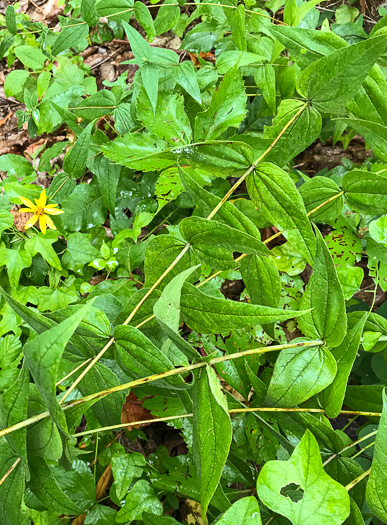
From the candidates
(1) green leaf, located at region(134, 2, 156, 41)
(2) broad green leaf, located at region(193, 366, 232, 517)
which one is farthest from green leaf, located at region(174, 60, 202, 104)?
(2) broad green leaf, located at region(193, 366, 232, 517)

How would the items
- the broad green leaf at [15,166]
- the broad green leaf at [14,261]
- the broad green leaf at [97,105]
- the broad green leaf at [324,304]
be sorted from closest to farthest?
the broad green leaf at [324,304] < the broad green leaf at [97,105] < the broad green leaf at [14,261] < the broad green leaf at [15,166]

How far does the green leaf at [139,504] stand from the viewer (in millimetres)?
1035

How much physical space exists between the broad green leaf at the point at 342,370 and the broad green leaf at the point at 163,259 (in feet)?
1.09

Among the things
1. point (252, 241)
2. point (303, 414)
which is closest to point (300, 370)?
point (303, 414)

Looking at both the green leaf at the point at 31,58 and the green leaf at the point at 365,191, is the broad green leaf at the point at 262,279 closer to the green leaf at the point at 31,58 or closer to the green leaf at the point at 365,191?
the green leaf at the point at 365,191

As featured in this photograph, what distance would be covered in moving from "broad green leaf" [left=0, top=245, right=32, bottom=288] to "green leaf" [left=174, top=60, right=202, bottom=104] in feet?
2.91

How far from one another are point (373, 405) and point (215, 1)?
1.26 m

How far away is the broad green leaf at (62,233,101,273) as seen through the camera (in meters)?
1.55

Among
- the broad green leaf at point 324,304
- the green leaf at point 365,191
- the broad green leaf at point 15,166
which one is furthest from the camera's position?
the broad green leaf at point 15,166

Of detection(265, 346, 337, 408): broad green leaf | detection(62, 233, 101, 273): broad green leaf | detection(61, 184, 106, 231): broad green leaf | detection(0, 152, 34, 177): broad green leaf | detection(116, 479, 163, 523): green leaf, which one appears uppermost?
detection(265, 346, 337, 408): broad green leaf

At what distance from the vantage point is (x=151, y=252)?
75 centimetres

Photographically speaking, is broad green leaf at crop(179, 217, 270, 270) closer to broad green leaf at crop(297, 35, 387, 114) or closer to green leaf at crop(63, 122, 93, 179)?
broad green leaf at crop(297, 35, 387, 114)

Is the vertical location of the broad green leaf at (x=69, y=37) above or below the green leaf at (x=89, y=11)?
below

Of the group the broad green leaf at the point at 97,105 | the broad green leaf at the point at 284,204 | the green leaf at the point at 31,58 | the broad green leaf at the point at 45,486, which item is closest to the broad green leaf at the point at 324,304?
the broad green leaf at the point at 284,204
